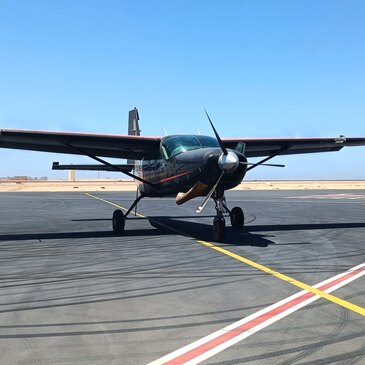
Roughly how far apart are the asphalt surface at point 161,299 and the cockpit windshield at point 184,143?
2768 millimetres

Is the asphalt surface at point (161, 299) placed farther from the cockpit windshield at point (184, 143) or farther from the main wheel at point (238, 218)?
the cockpit windshield at point (184, 143)

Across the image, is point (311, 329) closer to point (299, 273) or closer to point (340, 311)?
point (340, 311)

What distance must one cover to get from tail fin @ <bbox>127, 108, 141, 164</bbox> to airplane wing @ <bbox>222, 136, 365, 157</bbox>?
17.3ft

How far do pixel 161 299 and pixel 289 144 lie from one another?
11.4m

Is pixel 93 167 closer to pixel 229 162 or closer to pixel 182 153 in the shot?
pixel 182 153

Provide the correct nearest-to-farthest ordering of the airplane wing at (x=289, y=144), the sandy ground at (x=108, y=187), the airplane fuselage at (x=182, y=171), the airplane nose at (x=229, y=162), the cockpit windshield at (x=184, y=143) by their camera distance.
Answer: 1. the airplane nose at (x=229, y=162)
2. the airplane fuselage at (x=182, y=171)
3. the cockpit windshield at (x=184, y=143)
4. the airplane wing at (x=289, y=144)
5. the sandy ground at (x=108, y=187)

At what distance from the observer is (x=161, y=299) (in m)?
6.03

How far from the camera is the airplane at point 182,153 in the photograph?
11016mm

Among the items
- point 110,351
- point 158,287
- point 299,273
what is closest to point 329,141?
point 299,273

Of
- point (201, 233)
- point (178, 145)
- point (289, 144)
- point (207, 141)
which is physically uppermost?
point (289, 144)

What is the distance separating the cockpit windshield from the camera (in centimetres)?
1277

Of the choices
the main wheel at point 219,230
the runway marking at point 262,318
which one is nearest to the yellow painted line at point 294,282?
the runway marking at point 262,318

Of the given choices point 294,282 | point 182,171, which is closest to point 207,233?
point 182,171

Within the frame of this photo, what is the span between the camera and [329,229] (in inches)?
571
